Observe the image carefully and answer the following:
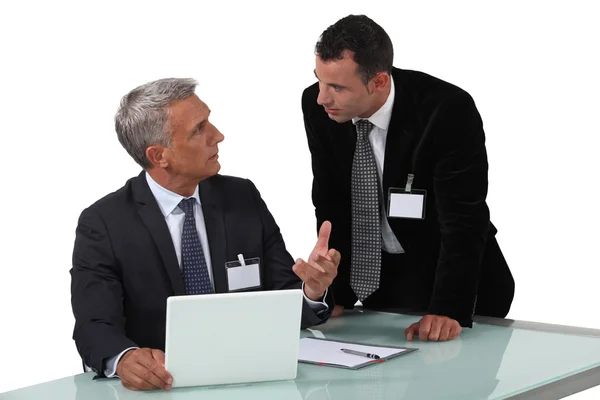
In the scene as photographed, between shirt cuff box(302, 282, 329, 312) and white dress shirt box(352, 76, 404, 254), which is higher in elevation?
white dress shirt box(352, 76, 404, 254)

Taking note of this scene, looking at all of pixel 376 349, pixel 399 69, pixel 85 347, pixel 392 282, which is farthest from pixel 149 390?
pixel 399 69

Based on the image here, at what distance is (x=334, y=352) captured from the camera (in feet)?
12.4

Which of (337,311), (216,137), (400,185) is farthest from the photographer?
(337,311)

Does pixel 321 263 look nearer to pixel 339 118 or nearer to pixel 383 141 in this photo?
pixel 339 118

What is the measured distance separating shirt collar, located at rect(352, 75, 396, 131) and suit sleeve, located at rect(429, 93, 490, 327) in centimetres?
20

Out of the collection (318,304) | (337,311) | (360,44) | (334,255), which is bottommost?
(337,311)

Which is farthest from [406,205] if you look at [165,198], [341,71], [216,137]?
[165,198]

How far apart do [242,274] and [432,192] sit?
2.86 feet

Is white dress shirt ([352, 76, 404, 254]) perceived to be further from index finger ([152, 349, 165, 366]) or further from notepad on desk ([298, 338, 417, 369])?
index finger ([152, 349, 165, 366])

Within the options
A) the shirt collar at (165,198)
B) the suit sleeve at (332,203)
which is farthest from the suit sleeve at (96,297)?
the suit sleeve at (332,203)

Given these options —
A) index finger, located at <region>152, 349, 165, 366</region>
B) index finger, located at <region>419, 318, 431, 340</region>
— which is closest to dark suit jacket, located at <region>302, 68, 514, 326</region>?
index finger, located at <region>419, 318, 431, 340</region>

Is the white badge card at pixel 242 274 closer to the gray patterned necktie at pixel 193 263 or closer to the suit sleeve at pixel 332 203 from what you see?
the gray patterned necktie at pixel 193 263

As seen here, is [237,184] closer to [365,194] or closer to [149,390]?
[365,194]

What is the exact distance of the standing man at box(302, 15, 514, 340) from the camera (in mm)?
4137
